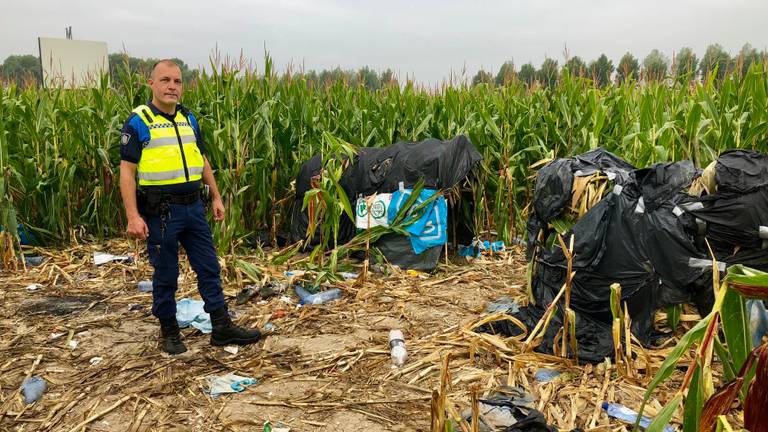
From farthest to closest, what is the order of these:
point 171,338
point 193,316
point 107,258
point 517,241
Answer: point 517,241 → point 107,258 → point 193,316 → point 171,338

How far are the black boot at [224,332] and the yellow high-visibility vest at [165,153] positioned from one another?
40.0 inches

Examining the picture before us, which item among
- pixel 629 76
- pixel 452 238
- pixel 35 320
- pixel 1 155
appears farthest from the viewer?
pixel 629 76

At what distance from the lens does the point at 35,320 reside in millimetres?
4848

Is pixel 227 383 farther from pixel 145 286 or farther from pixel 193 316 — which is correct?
pixel 145 286

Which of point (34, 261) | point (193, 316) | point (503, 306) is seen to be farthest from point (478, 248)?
point (34, 261)

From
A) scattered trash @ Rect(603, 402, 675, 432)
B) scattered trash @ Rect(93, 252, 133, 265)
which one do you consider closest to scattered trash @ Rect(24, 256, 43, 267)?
scattered trash @ Rect(93, 252, 133, 265)

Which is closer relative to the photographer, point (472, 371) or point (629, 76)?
point (472, 371)

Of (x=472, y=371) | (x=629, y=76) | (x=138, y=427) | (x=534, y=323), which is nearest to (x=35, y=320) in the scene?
(x=138, y=427)

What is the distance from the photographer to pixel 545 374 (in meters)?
3.63

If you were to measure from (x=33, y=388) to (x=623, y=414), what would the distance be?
3.49 metres

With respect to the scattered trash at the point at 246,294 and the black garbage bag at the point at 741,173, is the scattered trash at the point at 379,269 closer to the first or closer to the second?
the scattered trash at the point at 246,294

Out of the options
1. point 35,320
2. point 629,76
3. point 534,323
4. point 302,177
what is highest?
point 629,76

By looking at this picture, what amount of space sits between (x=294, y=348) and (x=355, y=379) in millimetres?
688

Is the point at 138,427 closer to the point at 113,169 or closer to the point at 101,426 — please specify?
the point at 101,426
